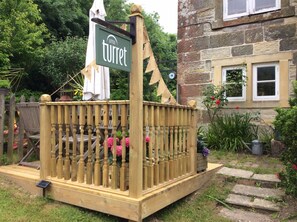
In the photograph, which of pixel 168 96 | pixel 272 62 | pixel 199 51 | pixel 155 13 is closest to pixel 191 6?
pixel 199 51

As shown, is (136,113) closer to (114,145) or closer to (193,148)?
(114,145)

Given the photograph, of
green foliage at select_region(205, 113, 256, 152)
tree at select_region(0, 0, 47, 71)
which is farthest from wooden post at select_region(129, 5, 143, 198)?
tree at select_region(0, 0, 47, 71)

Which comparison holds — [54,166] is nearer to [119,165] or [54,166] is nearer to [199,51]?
[119,165]

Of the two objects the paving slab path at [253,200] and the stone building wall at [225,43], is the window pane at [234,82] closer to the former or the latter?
the stone building wall at [225,43]

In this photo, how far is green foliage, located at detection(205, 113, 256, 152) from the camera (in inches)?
233

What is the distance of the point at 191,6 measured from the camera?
7.05m

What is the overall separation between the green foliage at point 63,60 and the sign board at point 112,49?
9152 mm

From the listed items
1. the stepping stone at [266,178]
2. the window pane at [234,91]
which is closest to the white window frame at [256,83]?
the window pane at [234,91]

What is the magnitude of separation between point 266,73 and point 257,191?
3.42 m

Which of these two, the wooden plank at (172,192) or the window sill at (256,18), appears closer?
the wooden plank at (172,192)

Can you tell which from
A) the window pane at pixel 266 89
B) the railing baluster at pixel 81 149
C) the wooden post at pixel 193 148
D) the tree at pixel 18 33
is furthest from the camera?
the tree at pixel 18 33

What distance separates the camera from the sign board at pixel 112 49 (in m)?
2.26

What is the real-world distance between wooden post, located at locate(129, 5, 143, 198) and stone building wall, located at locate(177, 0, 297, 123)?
428 centimetres

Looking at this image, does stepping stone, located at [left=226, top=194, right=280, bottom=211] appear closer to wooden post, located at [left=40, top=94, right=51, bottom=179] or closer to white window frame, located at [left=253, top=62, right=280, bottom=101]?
wooden post, located at [left=40, top=94, right=51, bottom=179]
